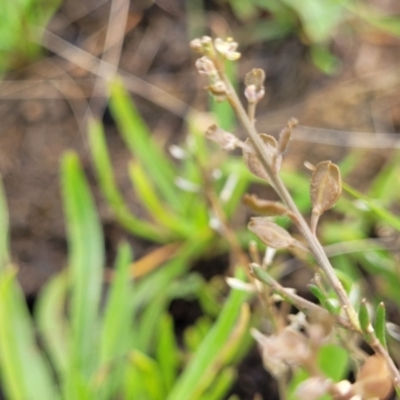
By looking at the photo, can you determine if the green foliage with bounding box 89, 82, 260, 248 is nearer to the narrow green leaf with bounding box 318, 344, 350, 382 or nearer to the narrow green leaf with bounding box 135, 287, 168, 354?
the narrow green leaf with bounding box 135, 287, 168, 354

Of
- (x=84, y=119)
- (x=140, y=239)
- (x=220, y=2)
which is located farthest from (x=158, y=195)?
(x=220, y=2)

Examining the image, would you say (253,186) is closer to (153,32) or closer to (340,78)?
(340,78)

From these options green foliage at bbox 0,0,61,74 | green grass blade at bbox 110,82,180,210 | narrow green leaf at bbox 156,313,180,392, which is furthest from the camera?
green foliage at bbox 0,0,61,74

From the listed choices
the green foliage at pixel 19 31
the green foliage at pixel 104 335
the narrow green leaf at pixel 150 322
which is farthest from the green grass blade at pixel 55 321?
the green foliage at pixel 19 31

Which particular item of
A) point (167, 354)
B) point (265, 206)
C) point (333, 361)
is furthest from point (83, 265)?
point (265, 206)

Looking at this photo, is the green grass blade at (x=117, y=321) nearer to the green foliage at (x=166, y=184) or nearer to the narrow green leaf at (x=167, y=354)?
the narrow green leaf at (x=167, y=354)

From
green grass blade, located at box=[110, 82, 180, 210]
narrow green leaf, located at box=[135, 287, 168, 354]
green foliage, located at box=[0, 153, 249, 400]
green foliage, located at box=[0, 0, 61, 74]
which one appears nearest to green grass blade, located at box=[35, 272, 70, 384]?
green foliage, located at box=[0, 153, 249, 400]
